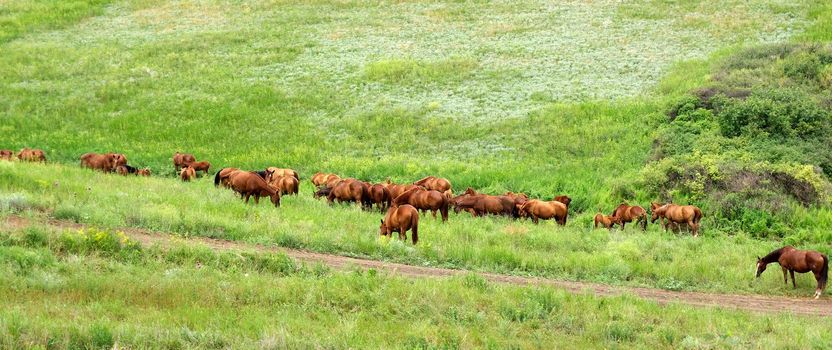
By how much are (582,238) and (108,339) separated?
14.0 metres

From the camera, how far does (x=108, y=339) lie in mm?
9984

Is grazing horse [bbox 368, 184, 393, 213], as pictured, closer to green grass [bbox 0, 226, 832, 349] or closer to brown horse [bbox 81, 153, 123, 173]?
green grass [bbox 0, 226, 832, 349]

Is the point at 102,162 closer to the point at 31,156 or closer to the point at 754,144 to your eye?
the point at 31,156

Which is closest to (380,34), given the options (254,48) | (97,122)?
(254,48)

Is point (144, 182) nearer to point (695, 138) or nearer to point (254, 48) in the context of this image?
point (695, 138)

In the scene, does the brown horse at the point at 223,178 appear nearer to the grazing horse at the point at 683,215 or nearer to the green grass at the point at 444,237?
the green grass at the point at 444,237

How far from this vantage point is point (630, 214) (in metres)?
24.6

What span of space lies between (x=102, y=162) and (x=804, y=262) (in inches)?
986

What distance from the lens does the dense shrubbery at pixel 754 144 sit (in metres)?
25.2

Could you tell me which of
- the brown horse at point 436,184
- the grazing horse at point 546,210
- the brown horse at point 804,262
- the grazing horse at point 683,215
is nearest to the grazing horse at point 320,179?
the brown horse at point 436,184

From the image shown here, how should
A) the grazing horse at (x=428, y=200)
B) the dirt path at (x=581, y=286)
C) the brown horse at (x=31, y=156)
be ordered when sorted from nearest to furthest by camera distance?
the dirt path at (x=581, y=286) < the grazing horse at (x=428, y=200) < the brown horse at (x=31, y=156)

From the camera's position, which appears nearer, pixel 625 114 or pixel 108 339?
pixel 108 339

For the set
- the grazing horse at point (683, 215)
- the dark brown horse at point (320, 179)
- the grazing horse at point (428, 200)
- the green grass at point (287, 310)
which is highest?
the green grass at point (287, 310)

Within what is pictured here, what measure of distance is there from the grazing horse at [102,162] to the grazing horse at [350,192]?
35.2 feet
